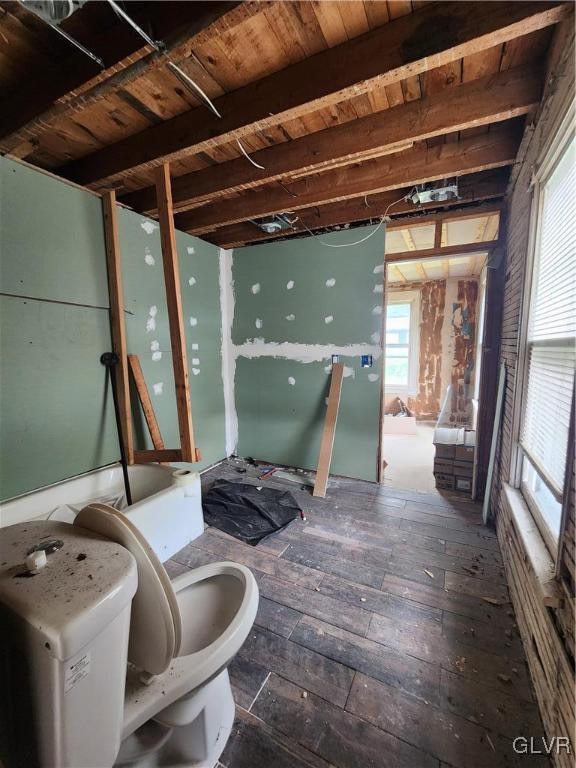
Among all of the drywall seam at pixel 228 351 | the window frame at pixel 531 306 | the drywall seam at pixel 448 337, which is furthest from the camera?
the drywall seam at pixel 448 337

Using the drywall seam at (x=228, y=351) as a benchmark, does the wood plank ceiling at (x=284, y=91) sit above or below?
above

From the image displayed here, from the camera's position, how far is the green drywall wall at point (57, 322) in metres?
1.82

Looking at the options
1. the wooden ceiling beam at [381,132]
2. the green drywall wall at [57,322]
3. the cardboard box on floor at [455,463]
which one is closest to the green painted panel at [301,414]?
the cardboard box on floor at [455,463]

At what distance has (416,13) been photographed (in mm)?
1208

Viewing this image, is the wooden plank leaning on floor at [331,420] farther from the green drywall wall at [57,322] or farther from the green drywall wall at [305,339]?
the green drywall wall at [57,322]

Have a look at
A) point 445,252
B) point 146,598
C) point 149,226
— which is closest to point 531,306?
point 445,252

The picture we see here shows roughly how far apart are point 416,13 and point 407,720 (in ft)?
8.87

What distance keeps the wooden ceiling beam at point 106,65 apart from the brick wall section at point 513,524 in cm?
134

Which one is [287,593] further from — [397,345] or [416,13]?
[397,345]

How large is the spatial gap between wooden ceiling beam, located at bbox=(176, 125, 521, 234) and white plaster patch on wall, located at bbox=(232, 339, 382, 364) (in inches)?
49.0

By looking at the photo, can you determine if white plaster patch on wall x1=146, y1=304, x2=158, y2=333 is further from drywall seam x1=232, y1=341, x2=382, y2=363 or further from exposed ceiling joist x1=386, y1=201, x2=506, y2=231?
exposed ceiling joist x1=386, y1=201, x2=506, y2=231

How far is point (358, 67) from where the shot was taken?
1.32 meters

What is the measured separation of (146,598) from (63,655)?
0.82 feet

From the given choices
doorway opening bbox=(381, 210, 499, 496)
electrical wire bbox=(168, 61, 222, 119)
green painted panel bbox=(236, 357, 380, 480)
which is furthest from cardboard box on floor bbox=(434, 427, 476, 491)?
electrical wire bbox=(168, 61, 222, 119)
